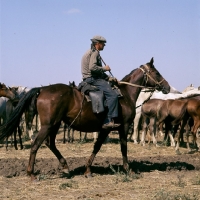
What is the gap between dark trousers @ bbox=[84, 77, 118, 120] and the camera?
32.0 ft

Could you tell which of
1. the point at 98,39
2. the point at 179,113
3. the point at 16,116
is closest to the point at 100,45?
the point at 98,39

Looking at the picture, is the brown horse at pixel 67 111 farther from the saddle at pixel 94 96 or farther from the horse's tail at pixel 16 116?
the saddle at pixel 94 96

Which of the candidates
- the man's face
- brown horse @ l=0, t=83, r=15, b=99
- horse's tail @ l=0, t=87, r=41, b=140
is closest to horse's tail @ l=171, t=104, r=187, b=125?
brown horse @ l=0, t=83, r=15, b=99

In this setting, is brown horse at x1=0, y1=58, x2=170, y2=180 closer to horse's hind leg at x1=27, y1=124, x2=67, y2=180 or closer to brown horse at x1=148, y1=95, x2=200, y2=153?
horse's hind leg at x1=27, y1=124, x2=67, y2=180

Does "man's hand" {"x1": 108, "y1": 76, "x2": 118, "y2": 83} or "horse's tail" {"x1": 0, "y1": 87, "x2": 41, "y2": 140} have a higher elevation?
"man's hand" {"x1": 108, "y1": 76, "x2": 118, "y2": 83}

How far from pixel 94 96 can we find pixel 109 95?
365mm

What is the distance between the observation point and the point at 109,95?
32.2 feet

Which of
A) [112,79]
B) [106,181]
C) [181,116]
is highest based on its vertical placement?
[112,79]

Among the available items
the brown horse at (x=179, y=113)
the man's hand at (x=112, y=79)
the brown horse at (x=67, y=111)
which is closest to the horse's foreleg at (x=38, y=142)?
the brown horse at (x=67, y=111)

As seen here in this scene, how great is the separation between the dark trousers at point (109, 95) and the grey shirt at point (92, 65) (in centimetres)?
14

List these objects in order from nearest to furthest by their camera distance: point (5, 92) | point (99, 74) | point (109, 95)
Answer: point (109, 95)
point (99, 74)
point (5, 92)

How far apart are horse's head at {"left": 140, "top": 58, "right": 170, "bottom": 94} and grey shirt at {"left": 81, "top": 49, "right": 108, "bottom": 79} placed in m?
1.45

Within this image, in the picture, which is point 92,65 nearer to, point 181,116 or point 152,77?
point 152,77

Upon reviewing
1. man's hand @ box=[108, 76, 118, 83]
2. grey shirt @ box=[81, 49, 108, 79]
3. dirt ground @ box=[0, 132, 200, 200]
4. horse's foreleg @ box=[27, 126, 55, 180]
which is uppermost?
grey shirt @ box=[81, 49, 108, 79]
